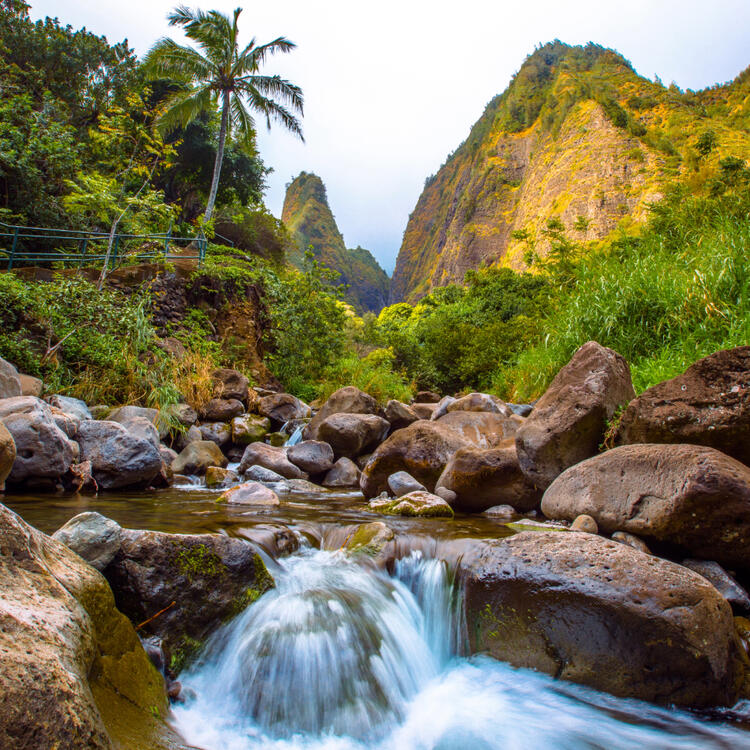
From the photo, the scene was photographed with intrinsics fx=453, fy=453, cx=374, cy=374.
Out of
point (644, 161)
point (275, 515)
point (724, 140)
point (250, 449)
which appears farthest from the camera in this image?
point (644, 161)

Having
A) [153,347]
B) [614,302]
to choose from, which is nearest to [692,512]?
[614,302]

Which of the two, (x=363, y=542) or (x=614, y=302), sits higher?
(x=614, y=302)

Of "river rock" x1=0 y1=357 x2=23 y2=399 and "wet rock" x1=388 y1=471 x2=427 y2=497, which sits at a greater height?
"river rock" x1=0 y1=357 x2=23 y2=399

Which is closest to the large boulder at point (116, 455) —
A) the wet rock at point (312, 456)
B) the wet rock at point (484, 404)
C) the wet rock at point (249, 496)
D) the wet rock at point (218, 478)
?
the wet rock at point (218, 478)

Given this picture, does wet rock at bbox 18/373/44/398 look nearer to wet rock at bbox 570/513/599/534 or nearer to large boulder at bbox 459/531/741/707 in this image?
large boulder at bbox 459/531/741/707

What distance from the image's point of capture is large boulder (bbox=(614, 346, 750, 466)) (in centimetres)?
348

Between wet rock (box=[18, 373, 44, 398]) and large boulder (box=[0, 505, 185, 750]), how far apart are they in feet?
20.1

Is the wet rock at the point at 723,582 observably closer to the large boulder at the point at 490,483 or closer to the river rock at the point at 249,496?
the large boulder at the point at 490,483

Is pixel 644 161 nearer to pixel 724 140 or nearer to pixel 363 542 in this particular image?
pixel 724 140

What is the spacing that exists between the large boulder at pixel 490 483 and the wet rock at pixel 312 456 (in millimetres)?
2915

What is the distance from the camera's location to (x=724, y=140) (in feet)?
86.6

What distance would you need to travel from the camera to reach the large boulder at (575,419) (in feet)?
15.8

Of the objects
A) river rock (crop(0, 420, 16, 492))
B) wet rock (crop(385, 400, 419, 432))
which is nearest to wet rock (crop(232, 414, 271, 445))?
wet rock (crop(385, 400, 419, 432))

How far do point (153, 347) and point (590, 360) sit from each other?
8830 millimetres
